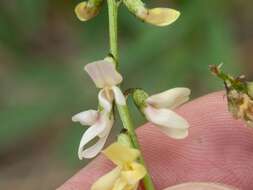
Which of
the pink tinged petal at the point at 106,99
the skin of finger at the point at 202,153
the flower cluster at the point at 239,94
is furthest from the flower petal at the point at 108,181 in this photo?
the skin of finger at the point at 202,153

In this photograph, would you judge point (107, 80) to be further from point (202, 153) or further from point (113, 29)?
point (202, 153)

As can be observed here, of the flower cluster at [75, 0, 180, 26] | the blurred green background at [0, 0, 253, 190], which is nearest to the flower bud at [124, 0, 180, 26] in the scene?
the flower cluster at [75, 0, 180, 26]

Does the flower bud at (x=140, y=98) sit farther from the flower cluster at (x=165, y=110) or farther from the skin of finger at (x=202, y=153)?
the skin of finger at (x=202, y=153)

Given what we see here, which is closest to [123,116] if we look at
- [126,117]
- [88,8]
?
[126,117]

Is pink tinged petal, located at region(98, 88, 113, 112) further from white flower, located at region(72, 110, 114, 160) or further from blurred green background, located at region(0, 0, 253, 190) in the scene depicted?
blurred green background, located at region(0, 0, 253, 190)

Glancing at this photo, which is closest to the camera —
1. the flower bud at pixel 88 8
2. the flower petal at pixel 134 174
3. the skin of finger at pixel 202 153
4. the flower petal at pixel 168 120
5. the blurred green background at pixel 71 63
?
the flower petal at pixel 134 174

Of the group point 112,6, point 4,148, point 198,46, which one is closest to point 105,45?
point 198,46
